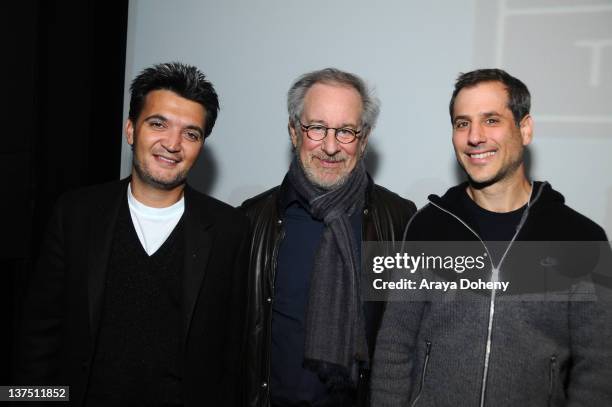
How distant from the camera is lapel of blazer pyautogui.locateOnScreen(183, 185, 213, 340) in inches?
66.8

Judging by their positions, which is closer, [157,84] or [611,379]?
[611,379]

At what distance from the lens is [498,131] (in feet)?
5.41

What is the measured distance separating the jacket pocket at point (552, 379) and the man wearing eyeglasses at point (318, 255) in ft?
2.00

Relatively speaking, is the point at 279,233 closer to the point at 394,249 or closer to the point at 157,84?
the point at 394,249

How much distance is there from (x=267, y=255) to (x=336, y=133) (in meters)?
0.55

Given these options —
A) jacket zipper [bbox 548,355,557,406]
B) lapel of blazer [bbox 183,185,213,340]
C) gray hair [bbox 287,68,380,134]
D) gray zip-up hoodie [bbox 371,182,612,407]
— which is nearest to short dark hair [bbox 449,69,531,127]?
gray zip-up hoodie [bbox 371,182,612,407]

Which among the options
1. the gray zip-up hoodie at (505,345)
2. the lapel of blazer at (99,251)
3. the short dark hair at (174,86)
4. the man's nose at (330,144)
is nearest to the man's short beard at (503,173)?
the gray zip-up hoodie at (505,345)

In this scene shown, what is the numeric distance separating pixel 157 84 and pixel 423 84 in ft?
4.13

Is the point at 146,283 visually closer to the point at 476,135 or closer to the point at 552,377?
the point at 476,135

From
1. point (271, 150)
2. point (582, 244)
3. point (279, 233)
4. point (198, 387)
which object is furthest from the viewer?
point (271, 150)

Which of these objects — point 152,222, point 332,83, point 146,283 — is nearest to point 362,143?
point 332,83

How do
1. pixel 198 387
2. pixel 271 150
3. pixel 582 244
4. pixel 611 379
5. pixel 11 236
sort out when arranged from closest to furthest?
1. pixel 611 379
2. pixel 582 244
3. pixel 198 387
4. pixel 11 236
5. pixel 271 150

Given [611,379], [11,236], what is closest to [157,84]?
[11,236]

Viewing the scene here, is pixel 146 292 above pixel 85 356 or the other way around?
above
